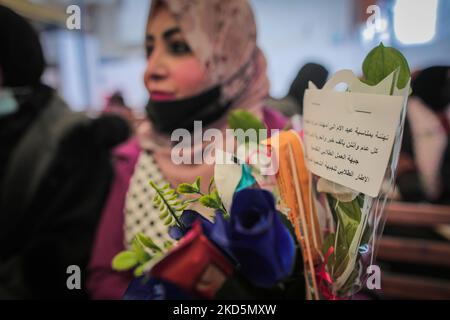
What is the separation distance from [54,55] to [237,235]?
1.43 metres

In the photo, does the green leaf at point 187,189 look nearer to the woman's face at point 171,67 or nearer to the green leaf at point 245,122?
the green leaf at point 245,122

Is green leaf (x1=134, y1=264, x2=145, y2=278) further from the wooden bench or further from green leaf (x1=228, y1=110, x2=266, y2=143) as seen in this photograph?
the wooden bench

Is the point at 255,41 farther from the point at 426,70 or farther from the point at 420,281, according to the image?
the point at 426,70

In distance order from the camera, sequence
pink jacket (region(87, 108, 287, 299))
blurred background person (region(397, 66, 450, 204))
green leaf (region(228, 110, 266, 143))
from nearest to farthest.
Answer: green leaf (region(228, 110, 266, 143)) → pink jacket (region(87, 108, 287, 299)) → blurred background person (region(397, 66, 450, 204))

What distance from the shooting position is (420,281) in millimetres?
1182

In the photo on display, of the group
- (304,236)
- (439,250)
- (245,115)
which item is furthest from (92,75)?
(439,250)

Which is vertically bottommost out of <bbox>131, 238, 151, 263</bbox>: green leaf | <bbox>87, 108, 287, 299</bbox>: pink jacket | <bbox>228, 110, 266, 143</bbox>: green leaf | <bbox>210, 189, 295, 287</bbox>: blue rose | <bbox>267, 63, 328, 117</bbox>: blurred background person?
<bbox>87, 108, 287, 299</bbox>: pink jacket

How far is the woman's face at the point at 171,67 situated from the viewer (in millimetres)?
571

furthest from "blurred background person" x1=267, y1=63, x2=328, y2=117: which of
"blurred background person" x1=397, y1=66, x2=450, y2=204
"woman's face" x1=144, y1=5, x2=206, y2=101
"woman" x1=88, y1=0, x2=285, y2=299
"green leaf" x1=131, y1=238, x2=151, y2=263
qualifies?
"blurred background person" x1=397, y1=66, x2=450, y2=204

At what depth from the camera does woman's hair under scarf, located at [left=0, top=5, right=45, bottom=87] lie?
2.89ft

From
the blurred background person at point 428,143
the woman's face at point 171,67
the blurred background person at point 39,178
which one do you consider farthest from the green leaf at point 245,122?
the blurred background person at point 428,143

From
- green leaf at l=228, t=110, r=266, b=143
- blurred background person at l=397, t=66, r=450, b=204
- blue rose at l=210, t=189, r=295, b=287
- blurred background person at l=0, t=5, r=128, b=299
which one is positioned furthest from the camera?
blurred background person at l=397, t=66, r=450, b=204

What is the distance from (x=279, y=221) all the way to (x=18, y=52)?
900mm

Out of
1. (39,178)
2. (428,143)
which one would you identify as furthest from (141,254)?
(428,143)
